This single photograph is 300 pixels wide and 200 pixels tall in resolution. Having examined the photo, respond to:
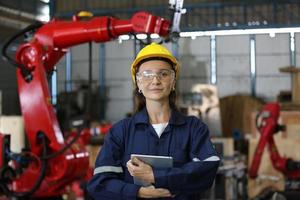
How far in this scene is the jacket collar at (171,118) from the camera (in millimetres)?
2393

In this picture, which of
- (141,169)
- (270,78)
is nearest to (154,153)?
(141,169)

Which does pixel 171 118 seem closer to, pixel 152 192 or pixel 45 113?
pixel 152 192

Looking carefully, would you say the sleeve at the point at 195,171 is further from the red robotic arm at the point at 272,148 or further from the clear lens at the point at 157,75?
the red robotic arm at the point at 272,148

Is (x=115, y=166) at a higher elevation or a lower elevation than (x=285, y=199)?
higher

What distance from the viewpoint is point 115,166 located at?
7.76 feet

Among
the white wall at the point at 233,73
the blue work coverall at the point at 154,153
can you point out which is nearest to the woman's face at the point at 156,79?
the blue work coverall at the point at 154,153

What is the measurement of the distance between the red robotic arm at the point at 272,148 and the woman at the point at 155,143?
4.19 meters

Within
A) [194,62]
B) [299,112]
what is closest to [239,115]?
[194,62]

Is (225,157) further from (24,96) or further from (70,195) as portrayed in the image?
(24,96)

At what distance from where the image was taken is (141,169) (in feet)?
7.25

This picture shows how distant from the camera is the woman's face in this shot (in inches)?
Answer: 92.5

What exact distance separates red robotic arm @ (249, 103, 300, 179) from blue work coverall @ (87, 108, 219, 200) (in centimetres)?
419

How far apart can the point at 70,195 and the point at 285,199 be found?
1.97 metres

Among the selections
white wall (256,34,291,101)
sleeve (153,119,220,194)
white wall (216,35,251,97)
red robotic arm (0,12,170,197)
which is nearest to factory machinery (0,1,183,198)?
red robotic arm (0,12,170,197)
